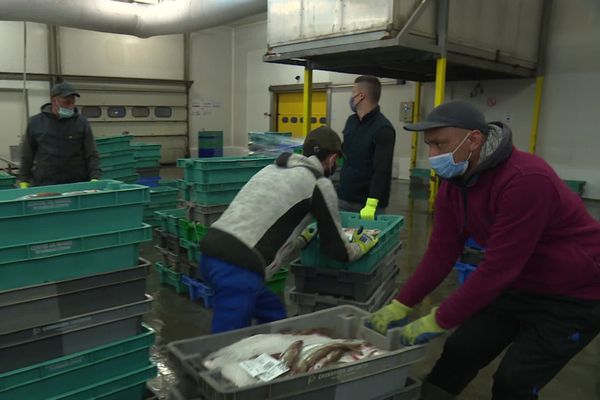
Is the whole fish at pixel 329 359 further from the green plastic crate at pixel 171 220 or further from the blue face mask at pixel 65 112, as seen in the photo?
the blue face mask at pixel 65 112

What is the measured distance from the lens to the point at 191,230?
3584 mm

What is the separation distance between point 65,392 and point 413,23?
445cm

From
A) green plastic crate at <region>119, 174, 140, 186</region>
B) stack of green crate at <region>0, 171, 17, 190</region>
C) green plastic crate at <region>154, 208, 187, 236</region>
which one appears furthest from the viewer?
green plastic crate at <region>119, 174, 140, 186</region>

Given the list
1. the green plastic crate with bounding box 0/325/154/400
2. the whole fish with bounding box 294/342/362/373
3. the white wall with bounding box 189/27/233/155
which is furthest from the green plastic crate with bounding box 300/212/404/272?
A: the white wall with bounding box 189/27/233/155

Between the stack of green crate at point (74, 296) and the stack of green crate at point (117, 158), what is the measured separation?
11.4 ft

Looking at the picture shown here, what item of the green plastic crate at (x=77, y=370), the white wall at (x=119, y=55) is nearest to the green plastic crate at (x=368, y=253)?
the green plastic crate at (x=77, y=370)

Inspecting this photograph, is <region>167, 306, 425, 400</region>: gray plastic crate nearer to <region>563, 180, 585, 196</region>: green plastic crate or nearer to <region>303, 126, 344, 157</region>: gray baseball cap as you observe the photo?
<region>303, 126, 344, 157</region>: gray baseball cap

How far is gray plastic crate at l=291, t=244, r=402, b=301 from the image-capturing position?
247 centimetres

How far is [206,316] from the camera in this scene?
333 centimetres

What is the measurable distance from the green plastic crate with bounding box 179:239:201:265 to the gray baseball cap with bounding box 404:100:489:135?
2.38 metres

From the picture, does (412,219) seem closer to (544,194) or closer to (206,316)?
(206,316)

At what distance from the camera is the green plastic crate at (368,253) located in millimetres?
2465

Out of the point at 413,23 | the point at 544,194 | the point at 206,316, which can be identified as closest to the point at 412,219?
the point at 413,23

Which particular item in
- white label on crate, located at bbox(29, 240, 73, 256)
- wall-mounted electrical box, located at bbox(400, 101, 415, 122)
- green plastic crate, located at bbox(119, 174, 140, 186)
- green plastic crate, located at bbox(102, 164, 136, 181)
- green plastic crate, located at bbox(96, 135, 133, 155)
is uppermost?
wall-mounted electrical box, located at bbox(400, 101, 415, 122)
